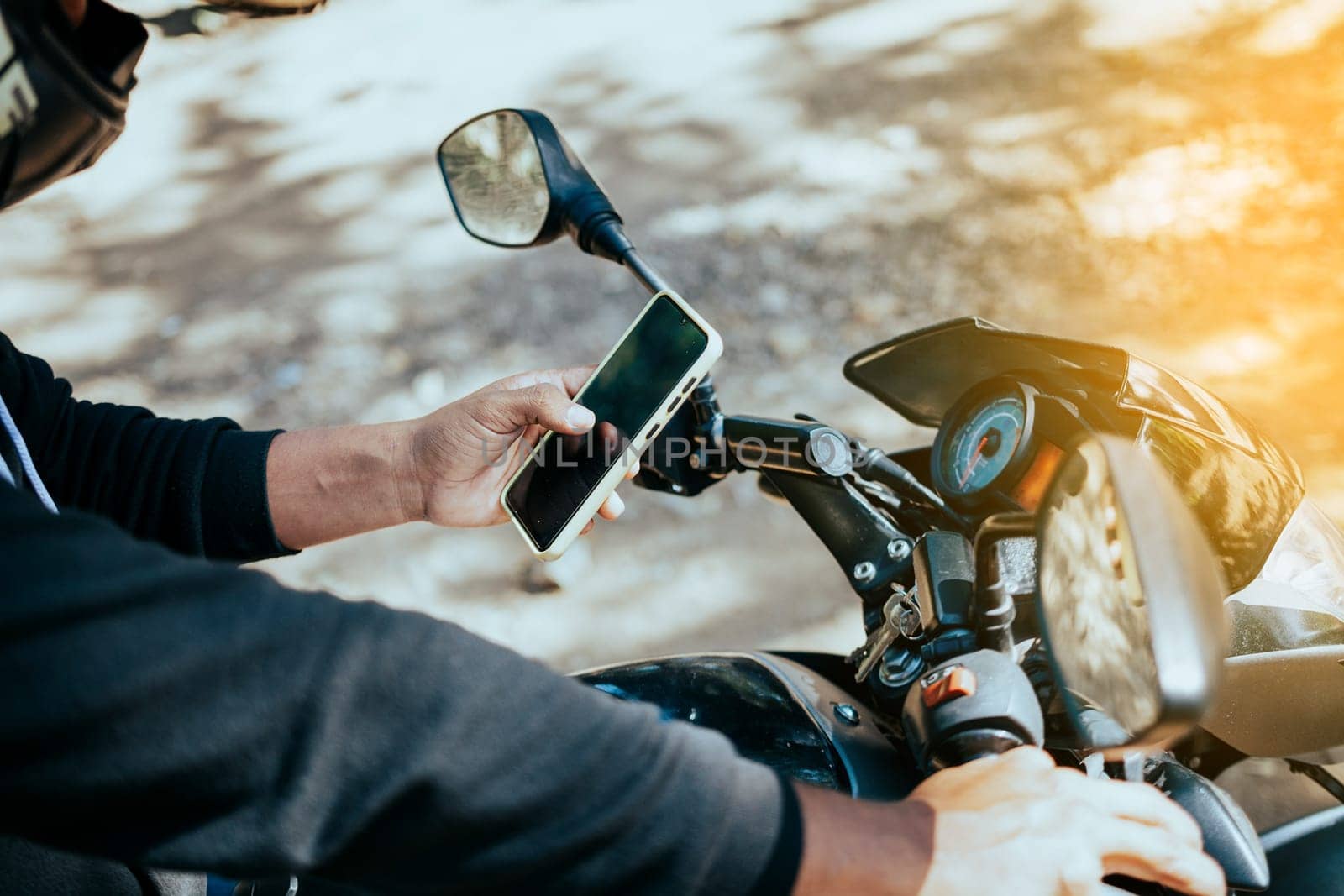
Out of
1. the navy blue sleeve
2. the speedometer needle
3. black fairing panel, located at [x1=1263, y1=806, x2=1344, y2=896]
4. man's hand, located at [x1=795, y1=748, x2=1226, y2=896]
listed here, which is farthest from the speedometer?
the navy blue sleeve

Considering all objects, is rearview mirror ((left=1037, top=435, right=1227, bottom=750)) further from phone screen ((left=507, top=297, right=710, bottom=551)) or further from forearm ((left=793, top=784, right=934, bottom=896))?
phone screen ((left=507, top=297, right=710, bottom=551))

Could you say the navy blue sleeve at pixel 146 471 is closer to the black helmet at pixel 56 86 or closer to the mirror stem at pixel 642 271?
the black helmet at pixel 56 86

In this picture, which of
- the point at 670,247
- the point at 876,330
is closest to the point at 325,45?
the point at 670,247

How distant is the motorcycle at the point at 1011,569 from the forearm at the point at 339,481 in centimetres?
39

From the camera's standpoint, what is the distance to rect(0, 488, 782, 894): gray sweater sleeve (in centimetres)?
63

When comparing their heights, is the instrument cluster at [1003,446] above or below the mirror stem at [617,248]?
below

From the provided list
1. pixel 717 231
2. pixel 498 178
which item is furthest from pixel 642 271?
pixel 717 231

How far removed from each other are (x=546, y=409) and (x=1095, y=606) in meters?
0.79

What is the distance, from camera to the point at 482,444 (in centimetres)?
146

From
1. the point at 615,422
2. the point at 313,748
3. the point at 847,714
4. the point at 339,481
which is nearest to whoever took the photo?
the point at 313,748

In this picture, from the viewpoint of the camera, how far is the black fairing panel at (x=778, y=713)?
107cm

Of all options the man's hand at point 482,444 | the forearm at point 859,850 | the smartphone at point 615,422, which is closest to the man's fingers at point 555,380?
the man's hand at point 482,444

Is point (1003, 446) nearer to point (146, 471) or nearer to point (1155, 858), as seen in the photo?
point (1155, 858)

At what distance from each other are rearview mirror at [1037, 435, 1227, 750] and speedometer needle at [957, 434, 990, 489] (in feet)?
1.38
